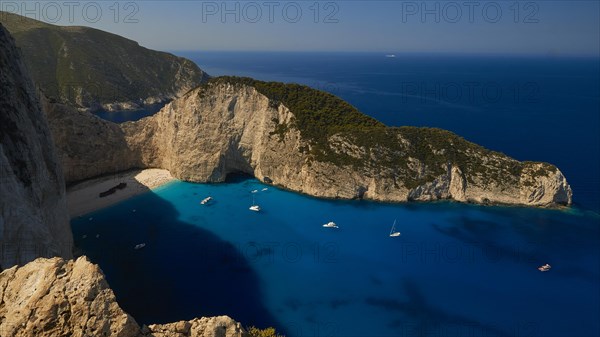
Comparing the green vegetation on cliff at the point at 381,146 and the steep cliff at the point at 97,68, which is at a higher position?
the steep cliff at the point at 97,68

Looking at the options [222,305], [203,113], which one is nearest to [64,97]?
[203,113]

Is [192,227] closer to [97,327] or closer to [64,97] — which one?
[97,327]

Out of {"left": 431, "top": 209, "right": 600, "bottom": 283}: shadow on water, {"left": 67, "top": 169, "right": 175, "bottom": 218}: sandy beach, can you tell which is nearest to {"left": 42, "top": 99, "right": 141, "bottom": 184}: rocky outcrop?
{"left": 67, "top": 169, "right": 175, "bottom": 218}: sandy beach

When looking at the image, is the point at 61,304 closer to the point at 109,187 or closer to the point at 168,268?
the point at 168,268

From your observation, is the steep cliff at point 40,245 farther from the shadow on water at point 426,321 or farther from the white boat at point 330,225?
the white boat at point 330,225

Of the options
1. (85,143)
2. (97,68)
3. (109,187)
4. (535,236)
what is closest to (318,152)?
(535,236)

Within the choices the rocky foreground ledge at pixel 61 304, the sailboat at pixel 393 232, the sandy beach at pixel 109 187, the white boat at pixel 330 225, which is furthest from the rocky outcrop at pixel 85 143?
the rocky foreground ledge at pixel 61 304
